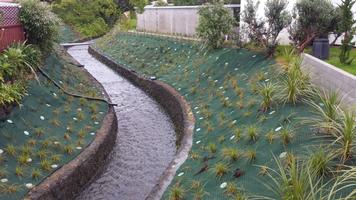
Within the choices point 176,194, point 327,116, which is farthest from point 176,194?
point 327,116

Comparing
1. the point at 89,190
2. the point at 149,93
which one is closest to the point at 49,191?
the point at 89,190

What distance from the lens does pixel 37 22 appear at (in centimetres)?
1080

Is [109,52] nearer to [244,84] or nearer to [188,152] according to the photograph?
[244,84]

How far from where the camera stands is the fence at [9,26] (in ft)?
30.5

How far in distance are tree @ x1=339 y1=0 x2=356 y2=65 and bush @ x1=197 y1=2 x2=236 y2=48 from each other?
4.05m

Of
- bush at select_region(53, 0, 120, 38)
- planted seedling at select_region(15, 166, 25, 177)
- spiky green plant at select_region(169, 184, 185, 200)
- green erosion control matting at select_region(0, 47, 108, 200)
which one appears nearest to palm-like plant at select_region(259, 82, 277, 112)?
spiky green plant at select_region(169, 184, 185, 200)

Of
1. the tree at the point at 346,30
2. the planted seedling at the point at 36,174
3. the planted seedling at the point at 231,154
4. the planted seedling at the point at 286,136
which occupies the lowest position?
the planted seedling at the point at 36,174

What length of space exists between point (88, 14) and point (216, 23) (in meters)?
A: 23.6

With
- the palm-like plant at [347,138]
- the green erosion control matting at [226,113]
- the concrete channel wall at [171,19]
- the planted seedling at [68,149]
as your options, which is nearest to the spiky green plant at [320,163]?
the palm-like plant at [347,138]

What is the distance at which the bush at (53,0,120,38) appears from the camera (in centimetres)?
3381

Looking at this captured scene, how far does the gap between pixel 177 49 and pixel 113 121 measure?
7.47 meters

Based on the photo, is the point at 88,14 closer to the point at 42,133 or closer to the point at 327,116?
the point at 42,133

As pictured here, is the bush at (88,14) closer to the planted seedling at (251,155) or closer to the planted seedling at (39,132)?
the planted seedling at (39,132)

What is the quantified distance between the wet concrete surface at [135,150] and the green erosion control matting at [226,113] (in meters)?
1.00
